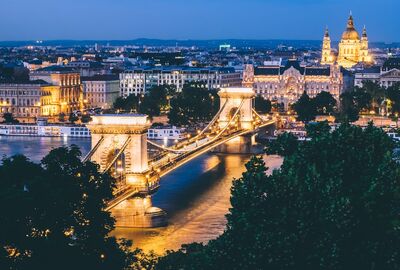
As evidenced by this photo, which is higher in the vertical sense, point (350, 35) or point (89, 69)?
point (350, 35)

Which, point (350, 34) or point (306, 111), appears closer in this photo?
point (306, 111)

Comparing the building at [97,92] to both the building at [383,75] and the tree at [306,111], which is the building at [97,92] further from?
the building at [383,75]

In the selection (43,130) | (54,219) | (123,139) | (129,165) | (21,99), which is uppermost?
(54,219)

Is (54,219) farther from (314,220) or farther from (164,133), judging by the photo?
(164,133)

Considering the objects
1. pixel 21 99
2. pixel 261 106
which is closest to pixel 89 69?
pixel 21 99

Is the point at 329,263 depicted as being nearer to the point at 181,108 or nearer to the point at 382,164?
the point at 382,164
